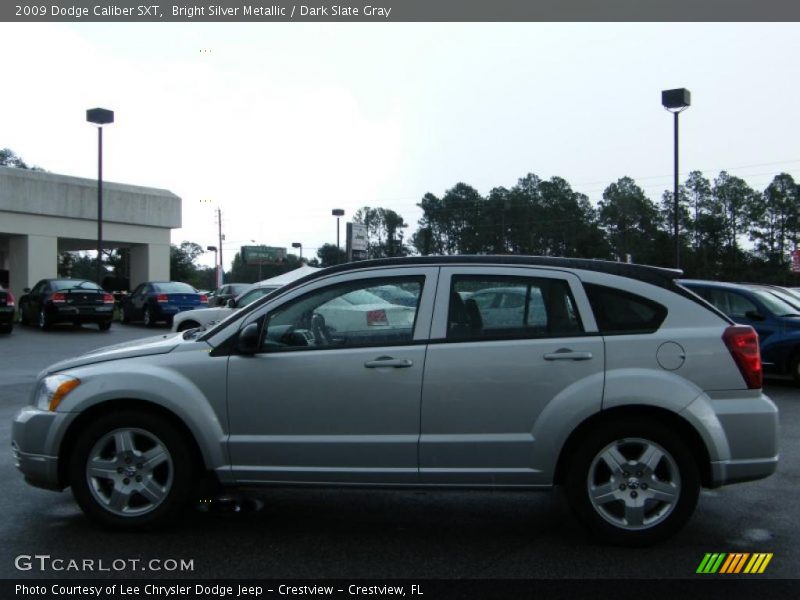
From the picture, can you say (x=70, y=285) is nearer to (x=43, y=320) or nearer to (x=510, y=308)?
(x=43, y=320)

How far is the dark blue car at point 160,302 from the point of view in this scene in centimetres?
2484

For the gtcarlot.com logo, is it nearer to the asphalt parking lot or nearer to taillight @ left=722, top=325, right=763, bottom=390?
the asphalt parking lot

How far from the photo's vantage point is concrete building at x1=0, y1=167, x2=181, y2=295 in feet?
98.4

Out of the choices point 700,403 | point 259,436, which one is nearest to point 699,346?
point 700,403

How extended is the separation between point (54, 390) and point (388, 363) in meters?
2.14

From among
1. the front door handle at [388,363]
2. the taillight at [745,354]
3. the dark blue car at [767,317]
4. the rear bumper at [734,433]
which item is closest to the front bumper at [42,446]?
the front door handle at [388,363]

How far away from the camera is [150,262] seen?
34.7 metres

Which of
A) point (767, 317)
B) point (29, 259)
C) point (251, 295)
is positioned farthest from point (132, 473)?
point (29, 259)

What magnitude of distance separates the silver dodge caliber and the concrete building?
28.2 metres

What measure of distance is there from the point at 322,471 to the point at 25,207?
97.0ft

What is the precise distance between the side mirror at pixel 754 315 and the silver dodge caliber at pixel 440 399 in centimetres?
768

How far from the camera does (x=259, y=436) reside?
4.67 meters

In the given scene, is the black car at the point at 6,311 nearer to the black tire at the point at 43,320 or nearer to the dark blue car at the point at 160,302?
the black tire at the point at 43,320

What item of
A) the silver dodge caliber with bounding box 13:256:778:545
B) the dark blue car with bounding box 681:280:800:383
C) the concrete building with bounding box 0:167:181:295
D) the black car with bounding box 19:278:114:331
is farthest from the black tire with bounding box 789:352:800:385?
the concrete building with bounding box 0:167:181:295
